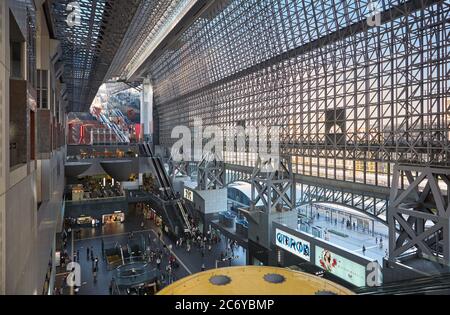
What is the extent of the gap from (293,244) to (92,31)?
15.3 m

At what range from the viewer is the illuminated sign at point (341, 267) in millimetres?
14781

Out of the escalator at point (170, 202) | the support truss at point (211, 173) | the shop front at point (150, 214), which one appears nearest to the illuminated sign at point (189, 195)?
the escalator at point (170, 202)

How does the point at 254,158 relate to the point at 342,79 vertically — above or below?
below

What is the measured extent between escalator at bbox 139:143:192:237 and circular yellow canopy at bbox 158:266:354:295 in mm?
21408

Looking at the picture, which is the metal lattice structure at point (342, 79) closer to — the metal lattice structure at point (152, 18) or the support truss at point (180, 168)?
the metal lattice structure at point (152, 18)

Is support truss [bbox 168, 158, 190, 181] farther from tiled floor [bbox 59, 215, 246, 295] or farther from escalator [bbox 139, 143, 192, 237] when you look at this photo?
tiled floor [bbox 59, 215, 246, 295]

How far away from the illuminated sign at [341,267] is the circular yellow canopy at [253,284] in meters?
9.08

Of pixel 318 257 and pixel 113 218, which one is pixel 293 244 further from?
pixel 113 218

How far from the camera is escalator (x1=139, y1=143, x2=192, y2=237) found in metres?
29.2

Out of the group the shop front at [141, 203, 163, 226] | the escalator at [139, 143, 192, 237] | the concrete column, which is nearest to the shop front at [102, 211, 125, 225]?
the shop front at [141, 203, 163, 226]

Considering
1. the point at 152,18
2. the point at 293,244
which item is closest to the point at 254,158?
the point at 293,244

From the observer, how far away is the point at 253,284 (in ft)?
21.4

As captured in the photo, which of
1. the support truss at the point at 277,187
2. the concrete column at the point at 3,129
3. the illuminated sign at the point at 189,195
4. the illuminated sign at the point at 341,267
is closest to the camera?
the concrete column at the point at 3,129
